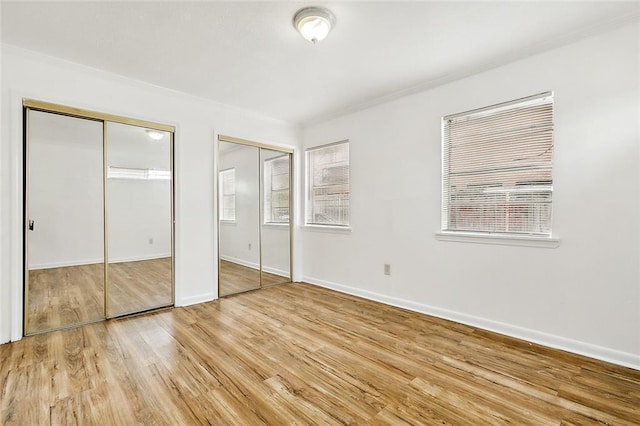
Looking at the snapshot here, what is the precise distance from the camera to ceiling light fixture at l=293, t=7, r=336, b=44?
6.64 ft

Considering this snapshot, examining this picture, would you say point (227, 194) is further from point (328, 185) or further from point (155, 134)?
point (328, 185)

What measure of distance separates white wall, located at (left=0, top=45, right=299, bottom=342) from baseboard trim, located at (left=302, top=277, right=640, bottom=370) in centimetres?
228

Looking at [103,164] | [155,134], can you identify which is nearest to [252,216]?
[155,134]

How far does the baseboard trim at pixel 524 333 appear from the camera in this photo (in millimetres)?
2201

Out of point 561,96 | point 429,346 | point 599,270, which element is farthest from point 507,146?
point 429,346

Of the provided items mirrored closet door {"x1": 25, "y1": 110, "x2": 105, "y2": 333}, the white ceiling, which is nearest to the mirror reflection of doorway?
the white ceiling

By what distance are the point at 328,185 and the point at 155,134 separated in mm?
2366

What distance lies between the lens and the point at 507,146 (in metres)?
2.76

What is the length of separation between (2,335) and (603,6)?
210 inches

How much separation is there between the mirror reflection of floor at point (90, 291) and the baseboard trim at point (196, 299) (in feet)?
0.47

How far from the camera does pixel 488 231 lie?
289 centimetres

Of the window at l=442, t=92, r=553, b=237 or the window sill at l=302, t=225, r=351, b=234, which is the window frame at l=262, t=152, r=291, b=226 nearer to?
the window sill at l=302, t=225, r=351, b=234

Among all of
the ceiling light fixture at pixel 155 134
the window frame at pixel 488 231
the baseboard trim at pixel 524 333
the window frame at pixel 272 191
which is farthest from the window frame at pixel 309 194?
the ceiling light fixture at pixel 155 134

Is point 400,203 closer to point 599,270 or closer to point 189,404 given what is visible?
point 599,270
